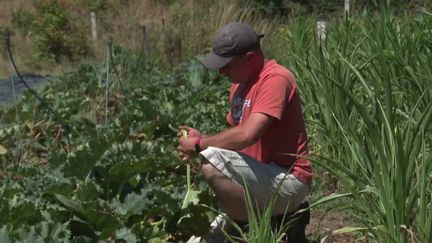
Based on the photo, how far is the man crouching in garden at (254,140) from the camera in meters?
4.01

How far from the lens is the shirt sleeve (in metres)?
4.01

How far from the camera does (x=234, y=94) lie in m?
4.48

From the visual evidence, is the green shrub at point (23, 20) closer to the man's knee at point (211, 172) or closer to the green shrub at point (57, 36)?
the green shrub at point (57, 36)

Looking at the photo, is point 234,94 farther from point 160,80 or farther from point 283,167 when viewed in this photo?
point 160,80

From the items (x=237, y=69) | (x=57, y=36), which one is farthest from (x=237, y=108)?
(x=57, y=36)

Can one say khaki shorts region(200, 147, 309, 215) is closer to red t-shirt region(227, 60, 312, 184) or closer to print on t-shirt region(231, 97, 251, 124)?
red t-shirt region(227, 60, 312, 184)

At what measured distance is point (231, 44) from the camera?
4.17 meters

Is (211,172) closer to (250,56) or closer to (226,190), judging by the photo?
(226,190)

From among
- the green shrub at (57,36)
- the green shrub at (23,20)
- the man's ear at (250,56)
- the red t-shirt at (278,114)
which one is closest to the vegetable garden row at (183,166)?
the red t-shirt at (278,114)

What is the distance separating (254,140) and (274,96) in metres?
0.22

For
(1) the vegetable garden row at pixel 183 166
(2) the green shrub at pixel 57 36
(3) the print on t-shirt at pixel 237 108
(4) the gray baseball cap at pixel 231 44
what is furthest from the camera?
(2) the green shrub at pixel 57 36

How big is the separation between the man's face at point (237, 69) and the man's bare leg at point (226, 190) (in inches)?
18.1

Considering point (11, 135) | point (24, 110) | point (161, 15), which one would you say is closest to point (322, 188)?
point (11, 135)

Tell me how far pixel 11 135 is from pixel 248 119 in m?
3.39
